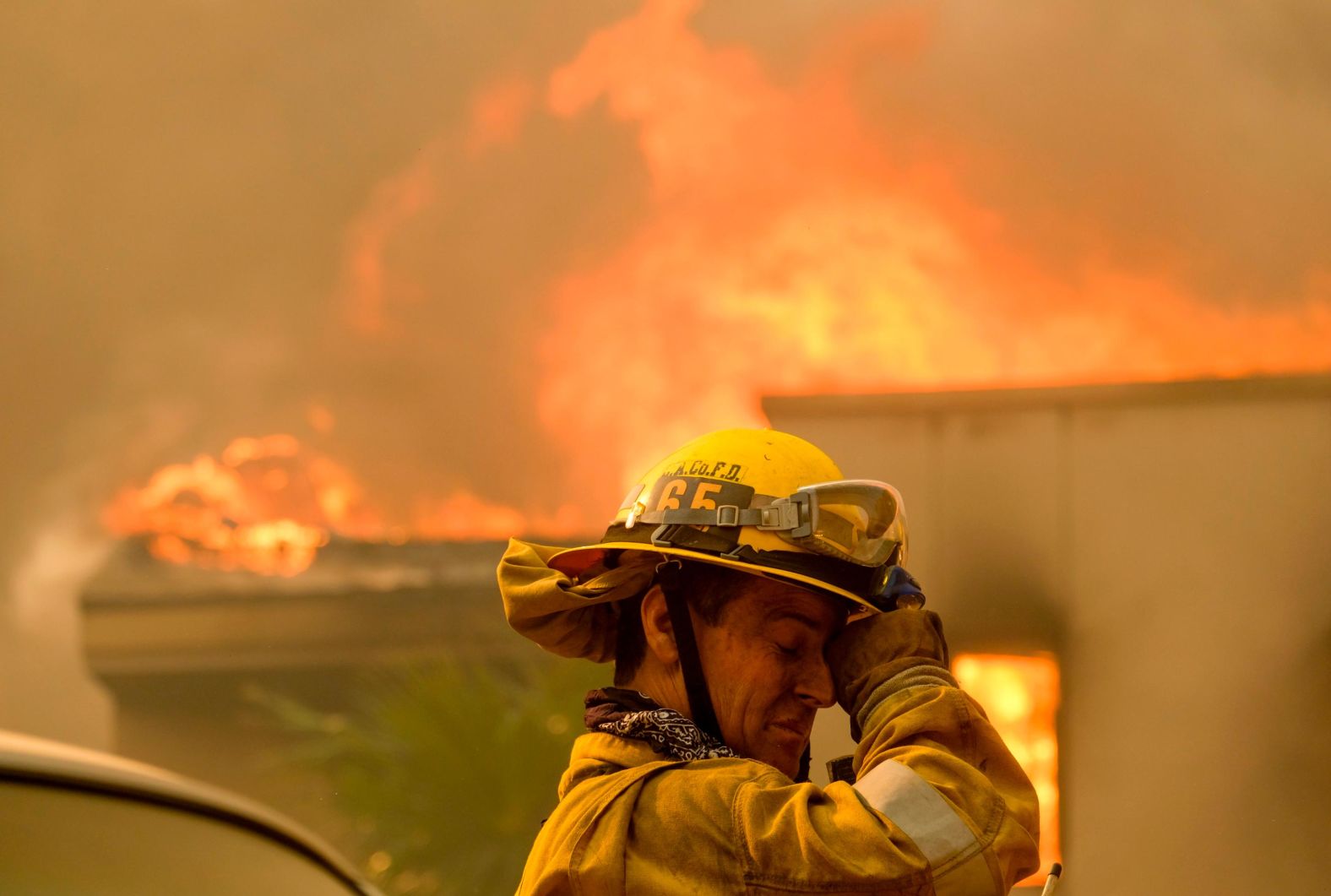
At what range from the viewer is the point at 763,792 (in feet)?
6.25

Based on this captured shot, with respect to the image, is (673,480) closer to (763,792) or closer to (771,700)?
(771,700)

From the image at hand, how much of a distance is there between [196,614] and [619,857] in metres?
18.1

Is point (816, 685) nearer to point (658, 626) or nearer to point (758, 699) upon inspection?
point (758, 699)

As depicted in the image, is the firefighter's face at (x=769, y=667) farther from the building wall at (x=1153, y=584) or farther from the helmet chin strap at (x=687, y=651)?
the building wall at (x=1153, y=584)

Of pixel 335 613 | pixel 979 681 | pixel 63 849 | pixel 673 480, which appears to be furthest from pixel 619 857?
pixel 335 613

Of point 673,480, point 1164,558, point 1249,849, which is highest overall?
point 1164,558

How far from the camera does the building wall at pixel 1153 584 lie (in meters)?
8.34

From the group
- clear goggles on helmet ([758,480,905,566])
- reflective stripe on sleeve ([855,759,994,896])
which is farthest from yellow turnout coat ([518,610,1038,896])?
clear goggles on helmet ([758,480,905,566])

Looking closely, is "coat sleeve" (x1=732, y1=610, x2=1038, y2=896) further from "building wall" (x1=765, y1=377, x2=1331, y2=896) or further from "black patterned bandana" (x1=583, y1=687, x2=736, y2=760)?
"building wall" (x1=765, y1=377, x2=1331, y2=896)

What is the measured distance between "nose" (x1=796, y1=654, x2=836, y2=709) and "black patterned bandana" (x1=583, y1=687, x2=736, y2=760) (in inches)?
5.8

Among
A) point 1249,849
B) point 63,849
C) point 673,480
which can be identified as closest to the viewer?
point 63,849

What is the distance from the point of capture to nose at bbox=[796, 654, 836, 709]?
87.4 inches

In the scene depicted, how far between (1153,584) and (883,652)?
23.9ft

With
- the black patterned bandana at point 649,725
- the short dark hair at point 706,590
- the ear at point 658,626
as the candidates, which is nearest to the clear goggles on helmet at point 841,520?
the short dark hair at point 706,590
